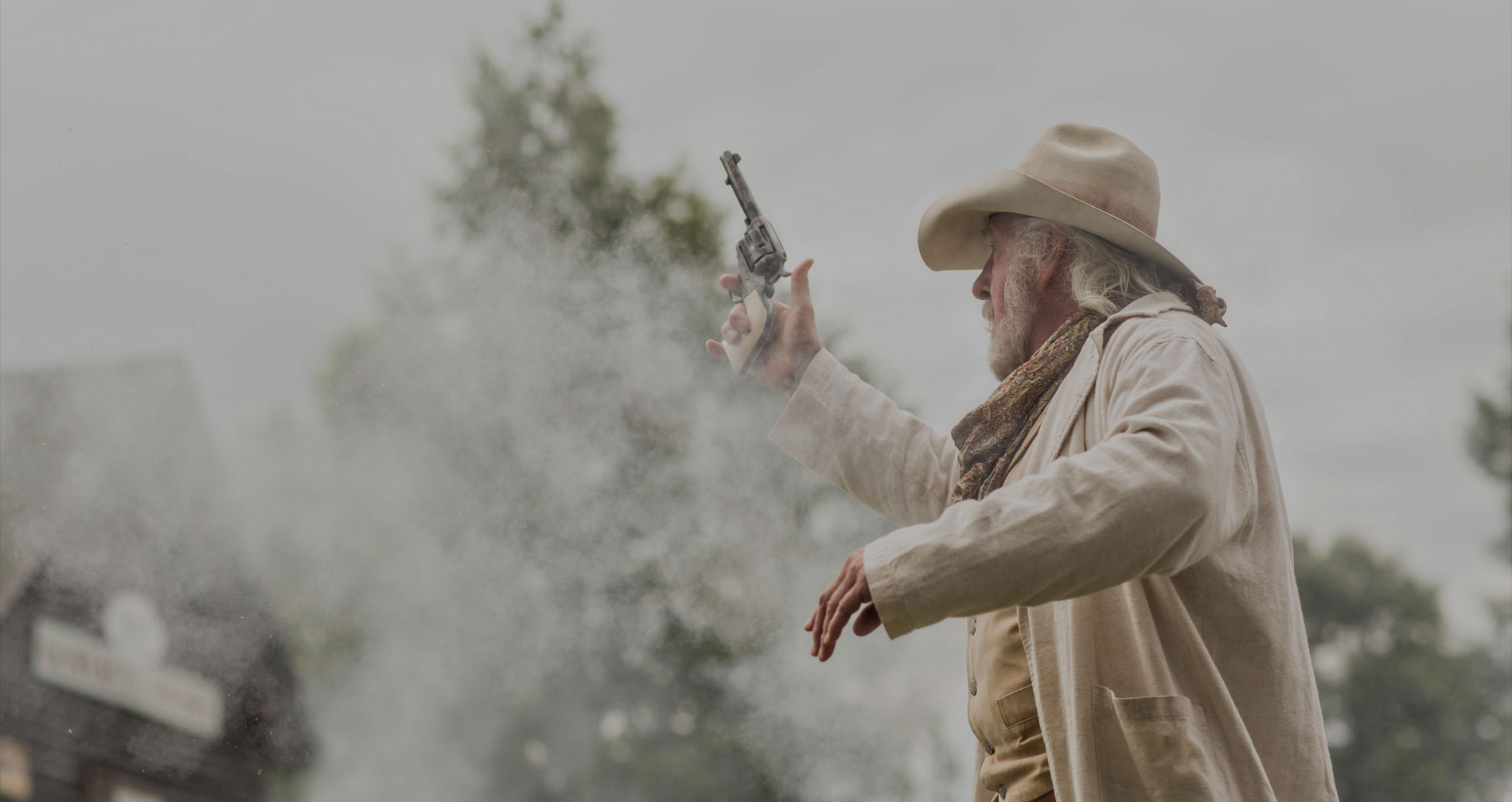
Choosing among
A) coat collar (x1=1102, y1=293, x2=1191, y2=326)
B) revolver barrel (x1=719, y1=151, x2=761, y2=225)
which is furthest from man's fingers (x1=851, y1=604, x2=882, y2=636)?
revolver barrel (x1=719, y1=151, x2=761, y2=225)

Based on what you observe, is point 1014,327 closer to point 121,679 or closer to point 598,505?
point 121,679

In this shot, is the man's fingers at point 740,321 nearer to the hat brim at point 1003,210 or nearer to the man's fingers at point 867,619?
the hat brim at point 1003,210

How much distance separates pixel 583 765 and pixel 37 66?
8538 mm

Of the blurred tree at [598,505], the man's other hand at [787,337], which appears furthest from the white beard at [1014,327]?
the blurred tree at [598,505]

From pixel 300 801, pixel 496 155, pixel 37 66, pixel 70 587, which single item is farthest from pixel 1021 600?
pixel 496 155

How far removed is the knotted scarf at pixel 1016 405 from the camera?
165 cm

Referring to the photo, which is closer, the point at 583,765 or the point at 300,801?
the point at 300,801

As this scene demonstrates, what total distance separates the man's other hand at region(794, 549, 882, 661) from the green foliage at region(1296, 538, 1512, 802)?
20.7 metres

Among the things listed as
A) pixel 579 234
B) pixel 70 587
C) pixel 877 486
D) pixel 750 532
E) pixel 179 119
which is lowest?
pixel 877 486

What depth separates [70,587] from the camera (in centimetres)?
561

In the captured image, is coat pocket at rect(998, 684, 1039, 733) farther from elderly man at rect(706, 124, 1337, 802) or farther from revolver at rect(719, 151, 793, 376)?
revolver at rect(719, 151, 793, 376)

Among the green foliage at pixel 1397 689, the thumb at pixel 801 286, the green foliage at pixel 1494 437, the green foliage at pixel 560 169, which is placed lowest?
the green foliage at pixel 1397 689

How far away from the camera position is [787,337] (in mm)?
2186

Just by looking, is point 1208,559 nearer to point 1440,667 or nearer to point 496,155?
point 496,155
